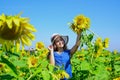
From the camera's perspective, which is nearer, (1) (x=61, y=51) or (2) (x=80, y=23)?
(2) (x=80, y=23)

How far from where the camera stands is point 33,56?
4559 millimetres

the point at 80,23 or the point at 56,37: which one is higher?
the point at 80,23

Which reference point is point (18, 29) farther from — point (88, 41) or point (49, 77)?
point (88, 41)

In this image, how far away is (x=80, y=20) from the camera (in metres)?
4.31

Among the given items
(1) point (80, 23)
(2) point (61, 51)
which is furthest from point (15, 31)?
(2) point (61, 51)

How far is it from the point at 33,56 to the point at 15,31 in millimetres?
2796

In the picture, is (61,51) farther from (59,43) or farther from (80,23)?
(80,23)

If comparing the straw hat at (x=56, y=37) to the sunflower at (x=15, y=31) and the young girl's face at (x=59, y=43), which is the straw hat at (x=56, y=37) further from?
the sunflower at (x=15, y=31)

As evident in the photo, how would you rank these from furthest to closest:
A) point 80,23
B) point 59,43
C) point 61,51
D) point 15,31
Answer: point 61,51 → point 59,43 → point 80,23 → point 15,31

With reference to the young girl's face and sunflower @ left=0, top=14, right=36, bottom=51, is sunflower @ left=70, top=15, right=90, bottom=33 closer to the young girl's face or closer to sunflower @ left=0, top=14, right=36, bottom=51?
the young girl's face

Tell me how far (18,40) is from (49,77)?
1.16m

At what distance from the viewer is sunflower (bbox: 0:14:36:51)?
175 centimetres

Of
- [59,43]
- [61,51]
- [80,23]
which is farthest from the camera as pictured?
[61,51]

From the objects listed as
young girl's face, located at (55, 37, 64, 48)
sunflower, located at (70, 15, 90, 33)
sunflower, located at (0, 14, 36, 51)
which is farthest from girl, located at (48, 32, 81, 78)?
sunflower, located at (0, 14, 36, 51)
